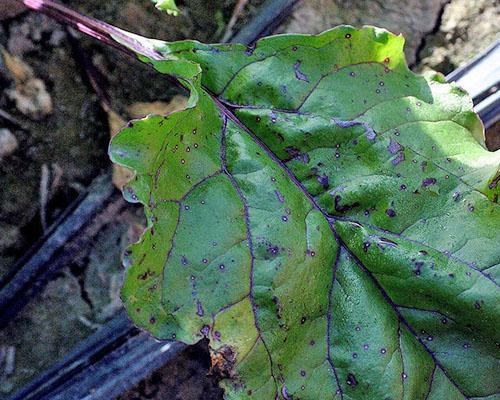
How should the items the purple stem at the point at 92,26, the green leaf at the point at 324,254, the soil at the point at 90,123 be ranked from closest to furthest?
the green leaf at the point at 324,254, the purple stem at the point at 92,26, the soil at the point at 90,123

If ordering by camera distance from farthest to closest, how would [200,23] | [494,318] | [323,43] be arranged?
[200,23] → [323,43] → [494,318]

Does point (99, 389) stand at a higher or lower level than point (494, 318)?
lower

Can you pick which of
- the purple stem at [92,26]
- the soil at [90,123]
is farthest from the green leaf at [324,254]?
the soil at [90,123]

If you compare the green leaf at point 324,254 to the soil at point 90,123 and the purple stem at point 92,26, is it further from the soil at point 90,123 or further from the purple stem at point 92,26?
the soil at point 90,123

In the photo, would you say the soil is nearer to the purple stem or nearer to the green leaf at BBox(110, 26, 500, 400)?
the purple stem

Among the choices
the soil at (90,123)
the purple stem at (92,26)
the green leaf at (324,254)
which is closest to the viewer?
the green leaf at (324,254)

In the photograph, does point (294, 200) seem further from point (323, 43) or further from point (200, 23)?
point (200, 23)

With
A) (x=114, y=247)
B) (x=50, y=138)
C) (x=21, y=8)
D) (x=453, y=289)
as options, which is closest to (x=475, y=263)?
(x=453, y=289)
